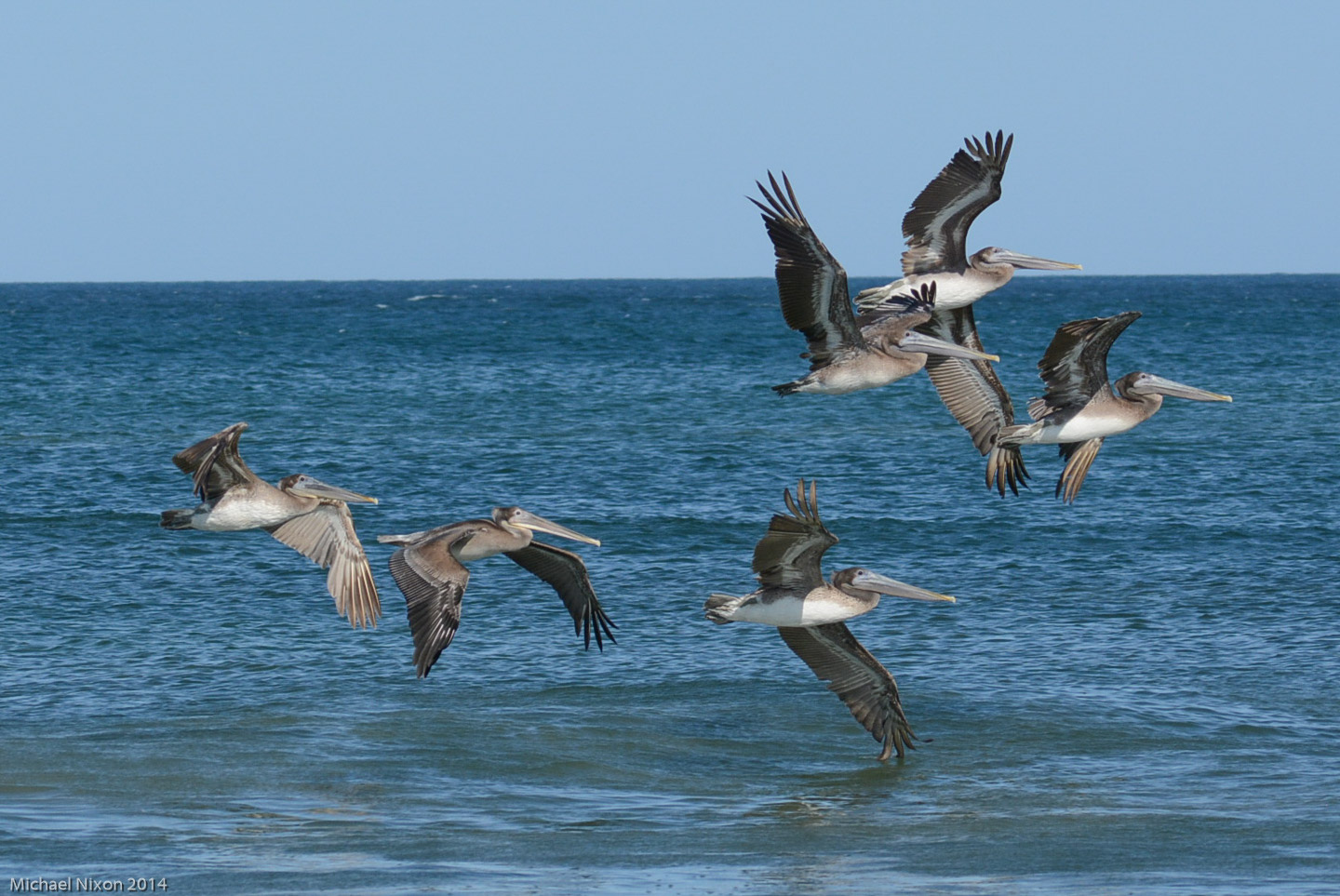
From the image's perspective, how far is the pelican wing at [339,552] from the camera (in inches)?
490

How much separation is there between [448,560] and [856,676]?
12.1ft

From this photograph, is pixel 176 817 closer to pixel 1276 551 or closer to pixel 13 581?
pixel 13 581

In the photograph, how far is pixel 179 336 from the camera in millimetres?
71875

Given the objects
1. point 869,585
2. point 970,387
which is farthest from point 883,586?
point 970,387

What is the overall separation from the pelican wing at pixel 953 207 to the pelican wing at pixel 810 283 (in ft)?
4.78

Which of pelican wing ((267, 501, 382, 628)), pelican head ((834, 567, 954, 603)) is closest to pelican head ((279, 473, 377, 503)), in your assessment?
pelican wing ((267, 501, 382, 628))

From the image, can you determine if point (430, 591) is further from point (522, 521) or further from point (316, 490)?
point (316, 490)

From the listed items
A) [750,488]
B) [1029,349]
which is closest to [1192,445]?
[750,488]

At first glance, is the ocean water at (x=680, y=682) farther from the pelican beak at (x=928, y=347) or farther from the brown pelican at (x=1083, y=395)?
the pelican beak at (x=928, y=347)

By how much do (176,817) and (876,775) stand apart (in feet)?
16.9

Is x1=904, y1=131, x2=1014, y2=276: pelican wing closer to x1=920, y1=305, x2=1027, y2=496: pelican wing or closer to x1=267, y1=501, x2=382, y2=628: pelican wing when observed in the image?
x1=920, y1=305, x2=1027, y2=496: pelican wing

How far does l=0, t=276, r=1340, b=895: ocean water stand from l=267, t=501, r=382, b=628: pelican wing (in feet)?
4.99

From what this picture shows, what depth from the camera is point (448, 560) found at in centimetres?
1110

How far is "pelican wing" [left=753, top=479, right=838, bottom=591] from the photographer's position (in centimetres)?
1032
